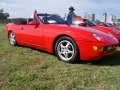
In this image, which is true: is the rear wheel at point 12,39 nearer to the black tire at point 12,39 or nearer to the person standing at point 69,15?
the black tire at point 12,39

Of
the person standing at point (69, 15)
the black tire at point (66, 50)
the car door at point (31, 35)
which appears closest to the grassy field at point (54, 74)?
the black tire at point (66, 50)

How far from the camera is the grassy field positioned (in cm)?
412

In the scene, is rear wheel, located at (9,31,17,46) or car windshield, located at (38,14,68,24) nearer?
car windshield, located at (38,14,68,24)

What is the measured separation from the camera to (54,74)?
4719mm

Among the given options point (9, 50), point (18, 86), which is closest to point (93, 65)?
point (18, 86)

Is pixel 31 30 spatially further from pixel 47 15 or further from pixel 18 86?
pixel 18 86

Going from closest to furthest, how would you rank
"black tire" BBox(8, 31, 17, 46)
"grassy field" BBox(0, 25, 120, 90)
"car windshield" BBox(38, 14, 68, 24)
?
1. "grassy field" BBox(0, 25, 120, 90)
2. "car windshield" BBox(38, 14, 68, 24)
3. "black tire" BBox(8, 31, 17, 46)

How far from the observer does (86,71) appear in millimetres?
5020

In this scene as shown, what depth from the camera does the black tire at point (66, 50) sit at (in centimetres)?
567

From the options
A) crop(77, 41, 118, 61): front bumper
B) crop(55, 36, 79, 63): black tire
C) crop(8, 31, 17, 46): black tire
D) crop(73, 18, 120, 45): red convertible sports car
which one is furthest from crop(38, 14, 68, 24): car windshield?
crop(73, 18, 120, 45): red convertible sports car

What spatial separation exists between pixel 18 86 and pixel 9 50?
3.22 metres

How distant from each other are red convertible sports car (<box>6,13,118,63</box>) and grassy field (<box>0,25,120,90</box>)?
24cm

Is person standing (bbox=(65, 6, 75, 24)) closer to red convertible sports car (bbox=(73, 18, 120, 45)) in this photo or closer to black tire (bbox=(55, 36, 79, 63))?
red convertible sports car (bbox=(73, 18, 120, 45))

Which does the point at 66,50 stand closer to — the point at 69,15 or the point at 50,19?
the point at 50,19
